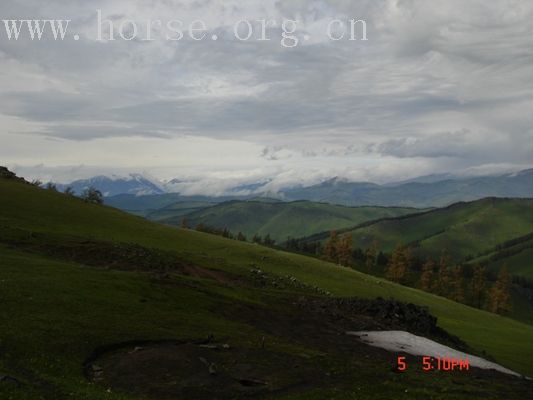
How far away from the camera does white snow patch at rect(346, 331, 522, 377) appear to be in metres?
49.4

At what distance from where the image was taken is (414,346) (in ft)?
171

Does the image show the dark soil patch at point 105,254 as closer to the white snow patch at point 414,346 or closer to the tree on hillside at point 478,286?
the white snow patch at point 414,346

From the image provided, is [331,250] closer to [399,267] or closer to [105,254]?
[399,267]

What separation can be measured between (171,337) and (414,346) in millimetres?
28419

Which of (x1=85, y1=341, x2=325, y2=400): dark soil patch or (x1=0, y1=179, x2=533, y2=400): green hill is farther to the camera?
(x1=0, y1=179, x2=533, y2=400): green hill

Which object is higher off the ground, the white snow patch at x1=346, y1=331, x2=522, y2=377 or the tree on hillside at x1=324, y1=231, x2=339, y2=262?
the tree on hillside at x1=324, y1=231, x2=339, y2=262

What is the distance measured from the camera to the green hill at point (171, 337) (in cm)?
2828

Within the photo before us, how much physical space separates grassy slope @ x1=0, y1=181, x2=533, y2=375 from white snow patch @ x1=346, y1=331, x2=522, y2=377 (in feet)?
44.1

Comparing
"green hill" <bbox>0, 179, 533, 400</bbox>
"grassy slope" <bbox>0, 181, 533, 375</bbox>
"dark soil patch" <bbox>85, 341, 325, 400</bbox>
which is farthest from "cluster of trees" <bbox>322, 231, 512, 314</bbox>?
"dark soil patch" <bbox>85, 341, 325, 400</bbox>

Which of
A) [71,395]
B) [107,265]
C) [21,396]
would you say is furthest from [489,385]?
[107,265]

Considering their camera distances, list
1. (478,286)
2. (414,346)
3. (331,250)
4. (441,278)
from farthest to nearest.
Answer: (331,250) → (478,286) → (441,278) → (414,346)
